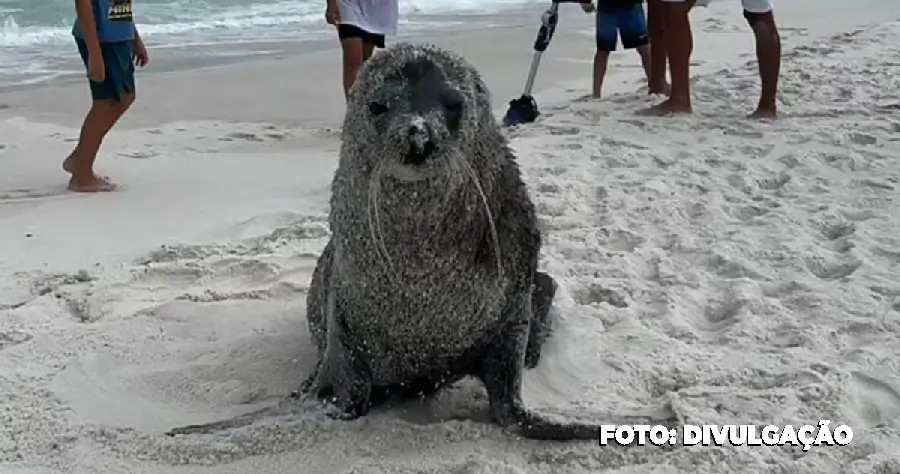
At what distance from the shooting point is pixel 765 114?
6.71 m

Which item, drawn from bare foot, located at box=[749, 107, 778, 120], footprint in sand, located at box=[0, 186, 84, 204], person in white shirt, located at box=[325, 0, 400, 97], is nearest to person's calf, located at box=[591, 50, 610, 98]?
bare foot, located at box=[749, 107, 778, 120]

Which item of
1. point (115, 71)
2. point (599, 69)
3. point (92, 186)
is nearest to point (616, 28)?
point (599, 69)

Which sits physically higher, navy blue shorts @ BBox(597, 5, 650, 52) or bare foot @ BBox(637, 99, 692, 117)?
navy blue shorts @ BBox(597, 5, 650, 52)

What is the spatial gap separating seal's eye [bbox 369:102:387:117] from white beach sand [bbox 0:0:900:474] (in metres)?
0.87

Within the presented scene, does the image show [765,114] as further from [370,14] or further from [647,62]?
[370,14]

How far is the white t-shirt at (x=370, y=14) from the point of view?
6.55m

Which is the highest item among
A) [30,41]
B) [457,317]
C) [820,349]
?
[457,317]

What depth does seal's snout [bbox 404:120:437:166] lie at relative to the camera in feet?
7.85

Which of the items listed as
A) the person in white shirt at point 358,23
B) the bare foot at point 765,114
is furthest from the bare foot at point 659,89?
the person in white shirt at point 358,23

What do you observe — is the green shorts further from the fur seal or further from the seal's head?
the seal's head

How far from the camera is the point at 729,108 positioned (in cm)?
712

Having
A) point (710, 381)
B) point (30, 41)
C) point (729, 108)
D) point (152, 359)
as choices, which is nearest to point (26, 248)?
point (152, 359)

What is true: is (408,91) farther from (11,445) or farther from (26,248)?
(26,248)

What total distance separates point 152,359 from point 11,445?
2.10 ft
